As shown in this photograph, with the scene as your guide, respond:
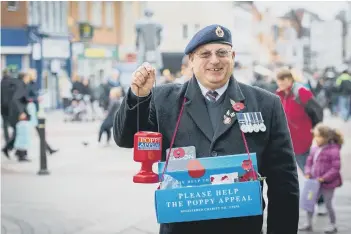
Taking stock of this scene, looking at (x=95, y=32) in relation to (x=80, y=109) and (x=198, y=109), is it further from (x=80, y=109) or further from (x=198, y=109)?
(x=198, y=109)

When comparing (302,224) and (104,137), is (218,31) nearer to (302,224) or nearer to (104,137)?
(302,224)

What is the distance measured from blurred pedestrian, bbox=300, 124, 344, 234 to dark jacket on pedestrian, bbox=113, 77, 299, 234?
9.96 feet

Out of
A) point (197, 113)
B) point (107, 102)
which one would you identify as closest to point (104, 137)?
point (107, 102)

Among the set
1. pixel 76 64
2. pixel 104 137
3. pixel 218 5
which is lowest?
pixel 104 137

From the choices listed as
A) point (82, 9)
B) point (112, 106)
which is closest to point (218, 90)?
point (82, 9)

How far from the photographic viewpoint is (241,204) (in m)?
2.61

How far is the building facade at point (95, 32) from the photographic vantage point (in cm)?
834

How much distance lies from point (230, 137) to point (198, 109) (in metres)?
0.14

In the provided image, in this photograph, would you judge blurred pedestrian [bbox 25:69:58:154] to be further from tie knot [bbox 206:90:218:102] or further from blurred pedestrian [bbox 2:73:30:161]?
tie knot [bbox 206:90:218:102]

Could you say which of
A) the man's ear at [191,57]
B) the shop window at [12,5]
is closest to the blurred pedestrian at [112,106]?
the shop window at [12,5]

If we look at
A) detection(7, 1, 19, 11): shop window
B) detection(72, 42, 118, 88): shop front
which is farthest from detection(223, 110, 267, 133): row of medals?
detection(72, 42, 118, 88): shop front

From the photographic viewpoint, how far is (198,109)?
272 centimetres

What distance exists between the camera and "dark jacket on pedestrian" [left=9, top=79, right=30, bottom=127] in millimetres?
9133

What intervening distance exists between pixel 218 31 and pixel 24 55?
7007 mm
